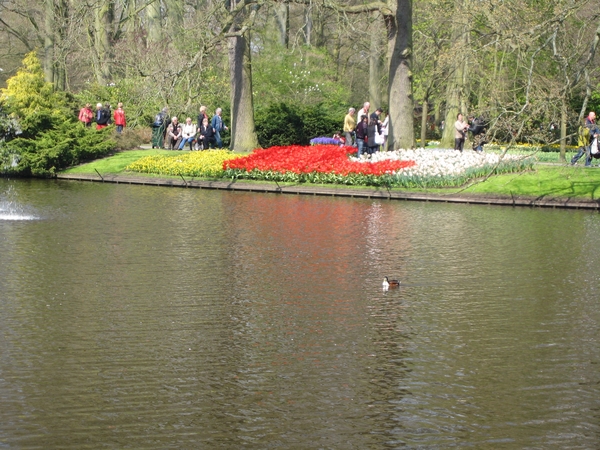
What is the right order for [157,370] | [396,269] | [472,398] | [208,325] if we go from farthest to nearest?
[396,269]
[208,325]
[157,370]
[472,398]

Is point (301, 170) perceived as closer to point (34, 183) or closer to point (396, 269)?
point (34, 183)

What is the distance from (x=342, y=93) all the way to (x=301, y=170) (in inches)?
681

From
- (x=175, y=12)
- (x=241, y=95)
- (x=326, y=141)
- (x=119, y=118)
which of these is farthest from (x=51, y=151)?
(x=175, y=12)

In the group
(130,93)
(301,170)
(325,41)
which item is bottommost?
(301,170)

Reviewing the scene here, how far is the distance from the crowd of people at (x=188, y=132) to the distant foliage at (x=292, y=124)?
1588mm

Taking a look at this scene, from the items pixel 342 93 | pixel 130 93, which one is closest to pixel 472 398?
pixel 130 93

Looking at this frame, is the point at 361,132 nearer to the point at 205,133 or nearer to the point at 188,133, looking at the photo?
the point at 205,133

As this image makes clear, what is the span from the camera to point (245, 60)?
97.5 feet

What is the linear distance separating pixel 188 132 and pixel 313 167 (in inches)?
345

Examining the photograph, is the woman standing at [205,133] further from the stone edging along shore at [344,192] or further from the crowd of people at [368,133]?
the crowd of people at [368,133]

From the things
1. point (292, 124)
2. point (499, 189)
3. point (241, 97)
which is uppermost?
point (241, 97)

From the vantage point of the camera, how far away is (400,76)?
27531 mm

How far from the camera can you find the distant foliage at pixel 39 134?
90.5ft

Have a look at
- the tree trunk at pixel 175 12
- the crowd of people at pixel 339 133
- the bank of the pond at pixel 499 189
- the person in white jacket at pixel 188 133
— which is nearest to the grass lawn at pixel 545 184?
Result: the bank of the pond at pixel 499 189
